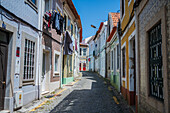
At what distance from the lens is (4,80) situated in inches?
214

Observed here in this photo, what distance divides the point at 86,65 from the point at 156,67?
41.2m

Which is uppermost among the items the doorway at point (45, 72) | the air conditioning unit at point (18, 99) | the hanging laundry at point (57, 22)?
the hanging laundry at point (57, 22)

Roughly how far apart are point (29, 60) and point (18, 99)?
6.10ft

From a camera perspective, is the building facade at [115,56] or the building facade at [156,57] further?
the building facade at [115,56]

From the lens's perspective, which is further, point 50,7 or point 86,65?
point 86,65

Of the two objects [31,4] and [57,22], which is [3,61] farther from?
[57,22]

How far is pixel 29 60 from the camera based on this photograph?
23.1ft

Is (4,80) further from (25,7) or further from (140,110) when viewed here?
(140,110)

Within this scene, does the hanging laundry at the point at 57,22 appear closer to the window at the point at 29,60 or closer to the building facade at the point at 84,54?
the window at the point at 29,60

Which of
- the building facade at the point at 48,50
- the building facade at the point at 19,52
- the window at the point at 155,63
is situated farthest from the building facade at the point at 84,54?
the window at the point at 155,63

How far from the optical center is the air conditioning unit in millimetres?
5637

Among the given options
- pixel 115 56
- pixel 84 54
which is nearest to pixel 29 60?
pixel 115 56

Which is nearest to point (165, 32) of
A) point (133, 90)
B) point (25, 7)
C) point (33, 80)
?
point (133, 90)

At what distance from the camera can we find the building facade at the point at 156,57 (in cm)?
297
